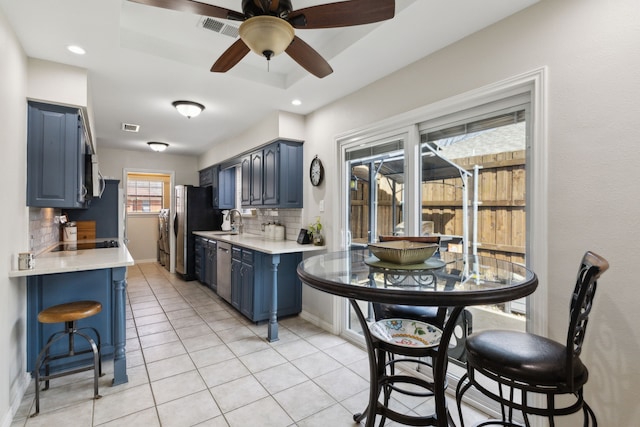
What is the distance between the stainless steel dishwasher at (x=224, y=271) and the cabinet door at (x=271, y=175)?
2.86 ft

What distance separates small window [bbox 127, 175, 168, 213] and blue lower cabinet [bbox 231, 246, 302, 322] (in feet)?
16.9

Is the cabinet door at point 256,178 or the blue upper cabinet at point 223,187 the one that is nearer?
the cabinet door at point 256,178

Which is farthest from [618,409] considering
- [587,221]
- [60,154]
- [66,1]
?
[60,154]

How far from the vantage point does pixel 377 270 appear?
1506 millimetres

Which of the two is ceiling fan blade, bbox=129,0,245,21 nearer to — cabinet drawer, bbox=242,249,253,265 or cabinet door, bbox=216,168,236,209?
cabinet drawer, bbox=242,249,253,265

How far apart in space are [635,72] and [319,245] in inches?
107

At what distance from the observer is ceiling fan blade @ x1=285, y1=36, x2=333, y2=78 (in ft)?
5.73

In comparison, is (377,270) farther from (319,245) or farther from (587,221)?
(319,245)

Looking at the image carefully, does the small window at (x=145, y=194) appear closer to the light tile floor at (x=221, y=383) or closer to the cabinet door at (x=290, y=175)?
the light tile floor at (x=221, y=383)

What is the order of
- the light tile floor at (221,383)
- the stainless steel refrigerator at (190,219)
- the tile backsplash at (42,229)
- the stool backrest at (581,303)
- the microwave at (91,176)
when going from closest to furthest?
the stool backrest at (581,303)
the light tile floor at (221,383)
the tile backsplash at (42,229)
the microwave at (91,176)
the stainless steel refrigerator at (190,219)

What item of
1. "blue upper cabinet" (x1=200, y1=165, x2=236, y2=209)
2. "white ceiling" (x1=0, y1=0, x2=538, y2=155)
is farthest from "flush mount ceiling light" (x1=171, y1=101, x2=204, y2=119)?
"blue upper cabinet" (x1=200, y1=165, x2=236, y2=209)

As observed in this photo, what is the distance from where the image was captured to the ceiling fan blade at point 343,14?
1418mm

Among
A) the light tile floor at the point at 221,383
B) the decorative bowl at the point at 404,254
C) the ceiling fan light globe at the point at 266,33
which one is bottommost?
the light tile floor at the point at 221,383

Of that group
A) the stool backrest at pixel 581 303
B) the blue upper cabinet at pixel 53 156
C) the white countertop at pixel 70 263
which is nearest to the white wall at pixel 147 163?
the white countertop at pixel 70 263
